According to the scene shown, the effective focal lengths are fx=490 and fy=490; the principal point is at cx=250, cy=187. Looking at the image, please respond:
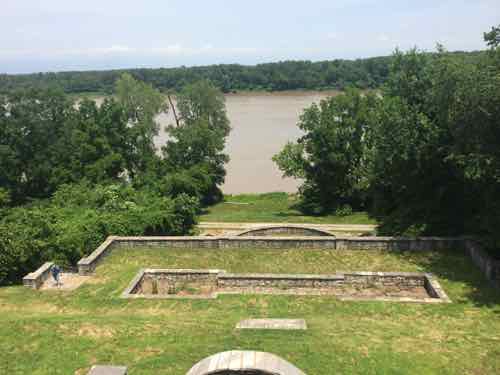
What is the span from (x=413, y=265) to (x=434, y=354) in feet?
19.5

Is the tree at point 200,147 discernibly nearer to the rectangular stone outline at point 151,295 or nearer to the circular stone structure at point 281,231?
the circular stone structure at point 281,231

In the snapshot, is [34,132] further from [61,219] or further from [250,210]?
[61,219]

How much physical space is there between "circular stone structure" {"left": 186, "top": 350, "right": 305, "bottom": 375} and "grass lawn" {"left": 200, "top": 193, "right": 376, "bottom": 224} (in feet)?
72.8

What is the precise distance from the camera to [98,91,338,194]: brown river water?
152ft

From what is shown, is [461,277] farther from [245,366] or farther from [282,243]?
[245,366]

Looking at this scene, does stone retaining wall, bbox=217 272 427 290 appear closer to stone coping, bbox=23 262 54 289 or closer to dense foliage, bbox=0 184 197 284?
stone coping, bbox=23 262 54 289

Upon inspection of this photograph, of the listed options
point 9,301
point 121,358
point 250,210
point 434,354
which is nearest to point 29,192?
point 250,210

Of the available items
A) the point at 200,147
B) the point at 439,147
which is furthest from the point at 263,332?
the point at 200,147

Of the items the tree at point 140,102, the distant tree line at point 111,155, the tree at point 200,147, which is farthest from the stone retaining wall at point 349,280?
the tree at point 140,102

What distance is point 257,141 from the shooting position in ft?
187

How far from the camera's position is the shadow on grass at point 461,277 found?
41.6 ft

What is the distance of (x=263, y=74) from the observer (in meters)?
116

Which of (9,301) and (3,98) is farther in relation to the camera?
(3,98)

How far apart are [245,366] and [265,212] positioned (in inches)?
1083
